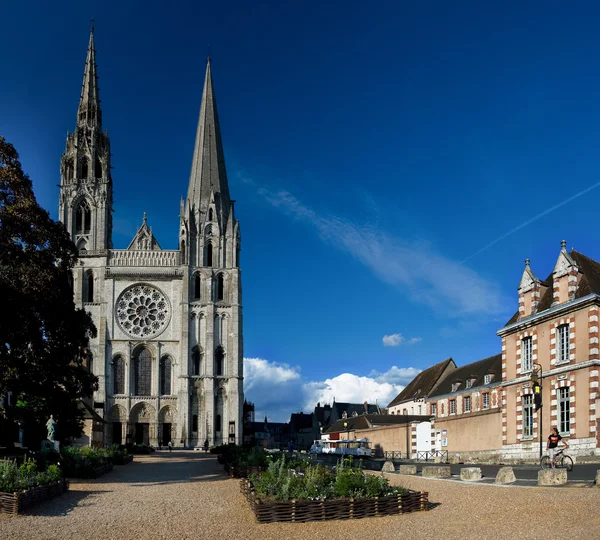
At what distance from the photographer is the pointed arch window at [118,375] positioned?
73438 mm

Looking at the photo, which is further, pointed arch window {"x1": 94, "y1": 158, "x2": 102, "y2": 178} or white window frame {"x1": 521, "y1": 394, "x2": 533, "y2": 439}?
pointed arch window {"x1": 94, "y1": 158, "x2": 102, "y2": 178}

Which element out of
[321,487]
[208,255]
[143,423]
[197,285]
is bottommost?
[143,423]

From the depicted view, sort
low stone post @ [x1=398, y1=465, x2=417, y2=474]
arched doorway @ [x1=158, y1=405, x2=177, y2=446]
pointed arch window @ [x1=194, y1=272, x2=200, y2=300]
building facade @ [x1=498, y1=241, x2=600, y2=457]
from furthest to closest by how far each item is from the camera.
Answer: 1. pointed arch window @ [x1=194, y1=272, x2=200, y2=300]
2. arched doorway @ [x1=158, y1=405, x2=177, y2=446]
3. building facade @ [x1=498, y1=241, x2=600, y2=457]
4. low stone post @ [x1=398, y1=465, x2=417, y2=474]

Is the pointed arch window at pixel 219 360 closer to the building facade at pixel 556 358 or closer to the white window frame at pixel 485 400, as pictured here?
the white window frame at pixel 485 400

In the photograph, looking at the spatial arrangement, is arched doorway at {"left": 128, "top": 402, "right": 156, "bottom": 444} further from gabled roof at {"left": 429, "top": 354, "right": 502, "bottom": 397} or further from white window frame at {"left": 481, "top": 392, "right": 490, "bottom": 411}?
white window frame at {"left": 481, "top": 392, "right": 490, "bottom": 411}

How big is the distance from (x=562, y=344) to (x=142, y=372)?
52.5 meters

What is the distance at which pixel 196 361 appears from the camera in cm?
7450

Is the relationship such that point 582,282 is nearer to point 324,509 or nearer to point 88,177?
point 324,509

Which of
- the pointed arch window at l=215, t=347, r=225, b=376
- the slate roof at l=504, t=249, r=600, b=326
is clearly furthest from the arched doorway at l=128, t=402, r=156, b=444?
the slate roof at l=504, t=249, r=600, b=326

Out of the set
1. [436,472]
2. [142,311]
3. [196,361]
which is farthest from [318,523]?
[142,311]

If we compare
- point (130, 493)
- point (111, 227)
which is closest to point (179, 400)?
point (111, 227)

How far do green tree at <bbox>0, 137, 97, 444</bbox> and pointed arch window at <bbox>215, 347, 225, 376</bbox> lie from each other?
47482mm

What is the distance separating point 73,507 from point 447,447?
2990 cm

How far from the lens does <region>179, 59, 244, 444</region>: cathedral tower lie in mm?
72438
